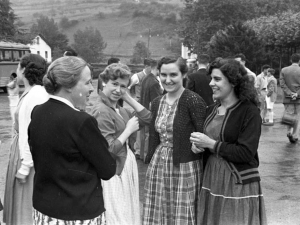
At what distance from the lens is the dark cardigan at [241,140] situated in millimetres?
3449

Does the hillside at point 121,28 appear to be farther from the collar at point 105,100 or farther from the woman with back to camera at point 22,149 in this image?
the collar at point 105,100

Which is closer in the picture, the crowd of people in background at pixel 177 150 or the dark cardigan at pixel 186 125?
the crowd of people in background at pixel 177 150

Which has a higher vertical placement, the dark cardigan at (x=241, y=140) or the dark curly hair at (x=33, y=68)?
the dark curly hair at (x=33, y=68)

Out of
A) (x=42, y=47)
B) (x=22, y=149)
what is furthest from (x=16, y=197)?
(x=42, y=47)

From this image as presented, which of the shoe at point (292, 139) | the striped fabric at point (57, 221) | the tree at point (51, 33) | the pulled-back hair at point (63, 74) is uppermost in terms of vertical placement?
the pulled-back hair at point (63, 74)

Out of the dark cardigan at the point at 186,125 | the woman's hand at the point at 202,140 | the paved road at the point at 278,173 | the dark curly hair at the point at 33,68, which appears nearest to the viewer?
the woman's hand at the point at 202,140

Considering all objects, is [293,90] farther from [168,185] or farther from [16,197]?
[16,197]

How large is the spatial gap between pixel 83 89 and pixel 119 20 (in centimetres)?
18525

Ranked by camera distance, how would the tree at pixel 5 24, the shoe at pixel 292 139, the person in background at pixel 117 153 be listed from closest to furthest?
the person in background at pixel 117 153 < the shoe at pixel 292 139 < the tree at pixel 5 24

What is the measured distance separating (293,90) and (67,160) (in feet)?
25.9

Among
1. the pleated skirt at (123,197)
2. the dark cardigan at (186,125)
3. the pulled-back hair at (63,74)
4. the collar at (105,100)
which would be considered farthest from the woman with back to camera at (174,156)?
the pulled-back hair at (63,74)

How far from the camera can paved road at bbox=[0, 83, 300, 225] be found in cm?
531

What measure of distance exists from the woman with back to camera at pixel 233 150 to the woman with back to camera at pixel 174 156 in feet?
0.69

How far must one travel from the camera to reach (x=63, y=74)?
2.50 m
